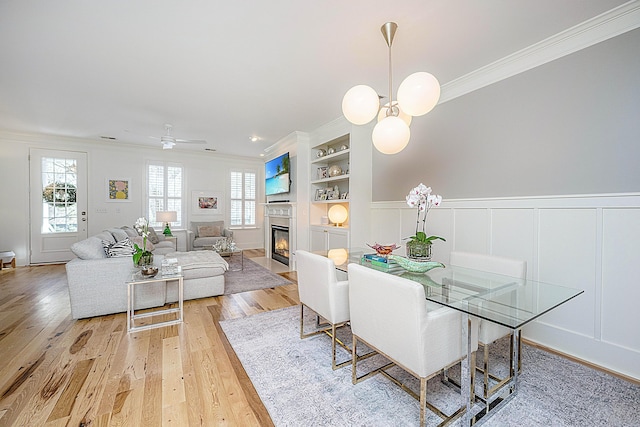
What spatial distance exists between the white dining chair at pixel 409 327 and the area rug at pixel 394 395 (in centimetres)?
19

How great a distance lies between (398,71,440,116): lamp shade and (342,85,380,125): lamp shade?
0.66 feet

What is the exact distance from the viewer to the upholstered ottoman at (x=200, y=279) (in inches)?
127

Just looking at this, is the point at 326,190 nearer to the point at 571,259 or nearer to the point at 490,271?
the point at 490,271

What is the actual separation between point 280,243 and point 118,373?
157 inches

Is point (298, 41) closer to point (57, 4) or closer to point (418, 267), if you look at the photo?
point (57, 4)

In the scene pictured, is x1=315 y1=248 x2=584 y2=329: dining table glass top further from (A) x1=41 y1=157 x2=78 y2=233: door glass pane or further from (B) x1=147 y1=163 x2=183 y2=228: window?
(A) x1=41 y1=157 x2=78 y2=233: door glass pane

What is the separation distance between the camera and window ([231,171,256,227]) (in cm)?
726

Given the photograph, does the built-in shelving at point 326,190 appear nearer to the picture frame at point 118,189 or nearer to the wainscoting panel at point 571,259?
the wainscoting panel at point 571,259

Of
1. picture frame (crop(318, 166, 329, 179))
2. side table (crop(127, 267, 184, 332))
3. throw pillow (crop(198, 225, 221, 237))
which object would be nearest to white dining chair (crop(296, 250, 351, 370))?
side table (crop(127, 267, 184, 332))

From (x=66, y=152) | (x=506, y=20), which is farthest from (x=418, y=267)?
(x=66, y=152)

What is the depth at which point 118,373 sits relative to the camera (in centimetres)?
183

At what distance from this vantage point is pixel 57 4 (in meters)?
1.82

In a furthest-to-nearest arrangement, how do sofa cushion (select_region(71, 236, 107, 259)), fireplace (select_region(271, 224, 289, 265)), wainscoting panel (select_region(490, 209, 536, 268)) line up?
fireplace (select_region(271, 224, 289, 265)), sofa cushion (select_region(71, 236, 107, 259)), wainscoting panel (select_region(490, 209, 536, 268))

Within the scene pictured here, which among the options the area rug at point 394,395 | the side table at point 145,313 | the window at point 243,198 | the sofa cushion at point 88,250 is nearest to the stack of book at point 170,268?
the side table at point 145,313
